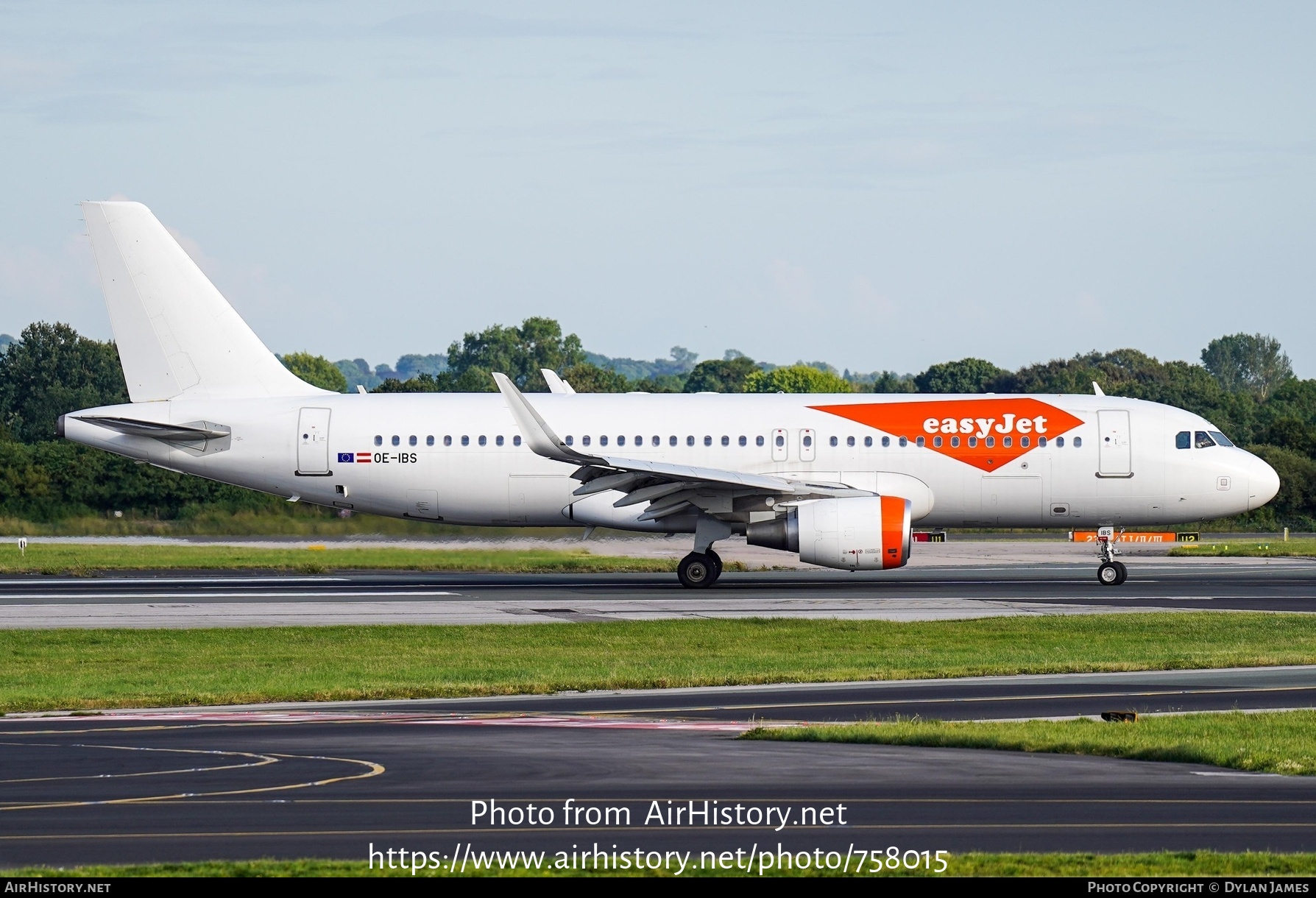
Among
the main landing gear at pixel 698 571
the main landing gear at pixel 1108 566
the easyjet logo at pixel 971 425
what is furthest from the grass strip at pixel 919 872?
the main landing gear at pixel 1108 566

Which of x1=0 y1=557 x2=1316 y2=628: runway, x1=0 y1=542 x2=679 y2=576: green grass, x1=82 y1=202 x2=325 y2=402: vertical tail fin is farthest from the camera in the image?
x1=0 y1=542 x2=679 y2=576: green grass

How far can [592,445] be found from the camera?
3444cm

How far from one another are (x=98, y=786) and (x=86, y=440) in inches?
912

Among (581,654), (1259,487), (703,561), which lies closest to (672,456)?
(703,561)

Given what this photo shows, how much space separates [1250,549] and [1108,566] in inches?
669

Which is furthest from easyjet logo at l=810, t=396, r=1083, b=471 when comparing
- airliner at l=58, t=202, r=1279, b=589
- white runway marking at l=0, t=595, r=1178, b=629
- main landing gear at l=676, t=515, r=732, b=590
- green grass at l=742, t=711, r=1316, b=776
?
green grass at l=742, t=711, r=1316, b=776

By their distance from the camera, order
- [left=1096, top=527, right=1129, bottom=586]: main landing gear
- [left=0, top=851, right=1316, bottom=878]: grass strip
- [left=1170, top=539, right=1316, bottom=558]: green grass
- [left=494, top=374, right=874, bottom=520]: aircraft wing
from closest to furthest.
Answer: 1. [left=0, top=851, right=1316, bottom=878]: grass strip
2. [left=494, top=374, right=874, bottom=520]: aircraft wing
3. [left=1096, top=527, right=1129, bottom=586]: main landing gear
4. [left=1170, top=539, right=1316, bottom=558]: green grass

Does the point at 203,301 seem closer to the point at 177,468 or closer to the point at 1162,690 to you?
the point at 177,468

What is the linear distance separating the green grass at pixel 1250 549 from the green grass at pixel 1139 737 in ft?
105

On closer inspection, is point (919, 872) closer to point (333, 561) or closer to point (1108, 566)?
point (1108, 566)

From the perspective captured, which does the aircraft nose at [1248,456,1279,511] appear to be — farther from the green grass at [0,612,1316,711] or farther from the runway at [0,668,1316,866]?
the runway at [0,668,1316,866]

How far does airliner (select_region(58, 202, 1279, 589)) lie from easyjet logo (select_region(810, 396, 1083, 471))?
0.12 feet

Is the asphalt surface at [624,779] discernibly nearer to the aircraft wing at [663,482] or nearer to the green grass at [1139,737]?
the green grass at [1139,737]

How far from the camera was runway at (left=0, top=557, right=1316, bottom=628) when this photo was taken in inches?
1097
